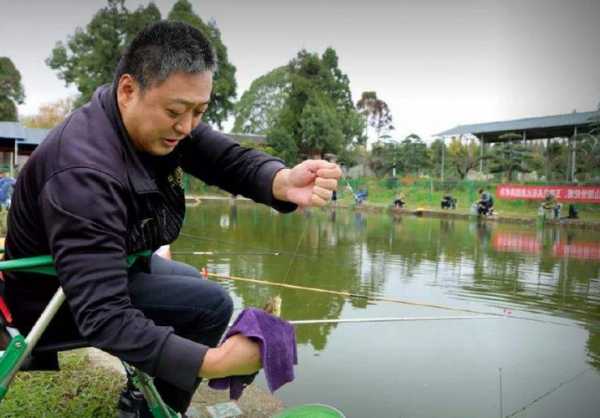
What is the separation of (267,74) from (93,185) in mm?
59199

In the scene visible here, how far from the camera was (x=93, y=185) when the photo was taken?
1201mm

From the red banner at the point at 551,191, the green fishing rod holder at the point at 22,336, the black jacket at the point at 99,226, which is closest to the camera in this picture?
the black jacket at the point at 99,226

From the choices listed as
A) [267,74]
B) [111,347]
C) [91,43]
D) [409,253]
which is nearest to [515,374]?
[111,347]

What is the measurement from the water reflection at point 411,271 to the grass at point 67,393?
1081mm

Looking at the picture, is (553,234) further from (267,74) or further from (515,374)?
(267,74)

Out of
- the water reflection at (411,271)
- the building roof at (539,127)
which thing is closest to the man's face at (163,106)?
the water reflection at (411,271)

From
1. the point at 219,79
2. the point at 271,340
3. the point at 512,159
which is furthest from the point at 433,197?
the point at 271,340

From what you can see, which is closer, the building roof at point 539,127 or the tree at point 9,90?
the building roof at point 539,127

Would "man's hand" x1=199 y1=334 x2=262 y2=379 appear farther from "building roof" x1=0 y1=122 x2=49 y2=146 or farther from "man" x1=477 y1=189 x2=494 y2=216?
"building roof" x1=0 y1=122 x2=49 y2=146

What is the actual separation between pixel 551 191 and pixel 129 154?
936 inches

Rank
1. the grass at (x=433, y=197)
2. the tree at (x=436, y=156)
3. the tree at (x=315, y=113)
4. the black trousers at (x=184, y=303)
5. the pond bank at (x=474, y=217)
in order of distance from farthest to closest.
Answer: the tree at (x=315, y=113) < the tree at (x=436, y=156) < the grass at (x=433, y=197) < the pond bank at (x=474, y=217) < the black trousers at (x=184, y=303)

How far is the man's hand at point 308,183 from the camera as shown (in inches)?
61.1

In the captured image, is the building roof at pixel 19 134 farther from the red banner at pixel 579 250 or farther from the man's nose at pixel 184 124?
the man's nose at pixel 184 124

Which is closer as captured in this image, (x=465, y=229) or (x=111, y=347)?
(x=111, y=347)
